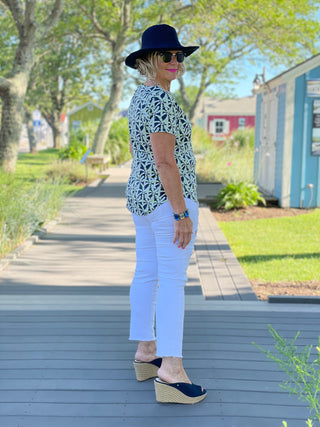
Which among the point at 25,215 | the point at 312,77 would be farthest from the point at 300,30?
the point at 25,215

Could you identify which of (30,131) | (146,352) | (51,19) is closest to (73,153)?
(51,19)

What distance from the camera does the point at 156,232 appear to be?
3.10m

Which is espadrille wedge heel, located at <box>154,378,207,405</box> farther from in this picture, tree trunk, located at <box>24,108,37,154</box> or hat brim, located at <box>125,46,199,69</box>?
tree trunk, located at <box>24,108,37,154</box>

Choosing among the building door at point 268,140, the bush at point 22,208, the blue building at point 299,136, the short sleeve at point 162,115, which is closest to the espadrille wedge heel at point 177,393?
the short sleeve at point 162,115

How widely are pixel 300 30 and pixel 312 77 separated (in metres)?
8.09

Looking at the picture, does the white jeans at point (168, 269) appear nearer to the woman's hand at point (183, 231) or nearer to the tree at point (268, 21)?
the woman's hand at point (183, 231)

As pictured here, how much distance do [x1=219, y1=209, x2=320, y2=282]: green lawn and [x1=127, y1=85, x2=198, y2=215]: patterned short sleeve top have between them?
137 inches

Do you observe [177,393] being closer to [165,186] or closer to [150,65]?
[165,186]

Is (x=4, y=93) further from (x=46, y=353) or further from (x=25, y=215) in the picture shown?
(x=46, y=353)

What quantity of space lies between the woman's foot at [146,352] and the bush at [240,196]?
333 inches

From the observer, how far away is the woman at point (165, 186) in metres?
2.97

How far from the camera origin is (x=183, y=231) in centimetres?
301

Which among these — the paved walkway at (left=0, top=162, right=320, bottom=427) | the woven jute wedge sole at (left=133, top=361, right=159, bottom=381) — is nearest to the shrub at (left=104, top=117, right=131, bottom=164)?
the paved walkway at (left=0, top=162, right=320, bottom=427)

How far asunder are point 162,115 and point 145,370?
1.37 m
